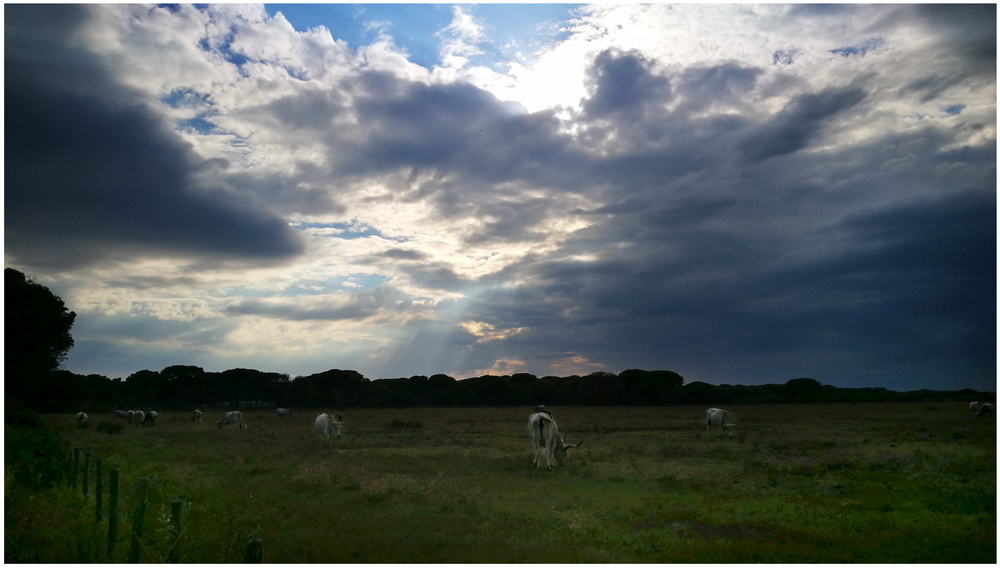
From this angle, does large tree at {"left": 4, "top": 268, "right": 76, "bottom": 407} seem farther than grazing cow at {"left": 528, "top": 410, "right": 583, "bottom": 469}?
Yes

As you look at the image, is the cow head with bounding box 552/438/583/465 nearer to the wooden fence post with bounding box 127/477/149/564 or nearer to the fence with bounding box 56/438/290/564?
the fence with bounding box 56/438/290/564

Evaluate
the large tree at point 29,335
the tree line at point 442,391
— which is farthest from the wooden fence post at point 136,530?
the tree line at point 442,391

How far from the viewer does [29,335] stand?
33.4m

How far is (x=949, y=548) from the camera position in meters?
10.5

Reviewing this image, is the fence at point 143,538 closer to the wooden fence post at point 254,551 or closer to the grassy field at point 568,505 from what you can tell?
the wooden fence post at point 254,551

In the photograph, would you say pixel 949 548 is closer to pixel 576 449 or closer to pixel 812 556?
pixel 812 556

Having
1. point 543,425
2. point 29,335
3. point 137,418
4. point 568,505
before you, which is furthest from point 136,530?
point 137,418

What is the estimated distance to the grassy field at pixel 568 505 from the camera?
33.2 feet

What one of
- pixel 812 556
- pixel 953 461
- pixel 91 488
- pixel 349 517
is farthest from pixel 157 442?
pixel 953 461

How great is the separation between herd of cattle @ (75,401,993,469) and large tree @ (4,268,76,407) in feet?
35.3

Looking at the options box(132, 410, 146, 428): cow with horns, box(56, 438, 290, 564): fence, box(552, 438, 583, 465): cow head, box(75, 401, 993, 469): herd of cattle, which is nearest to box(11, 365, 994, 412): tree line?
box(75, 401, 993, 469): herd of cattle

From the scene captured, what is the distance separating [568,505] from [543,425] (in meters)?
7.13

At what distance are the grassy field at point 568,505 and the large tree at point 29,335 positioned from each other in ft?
41.3

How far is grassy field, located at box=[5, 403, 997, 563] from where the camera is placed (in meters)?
10.1
